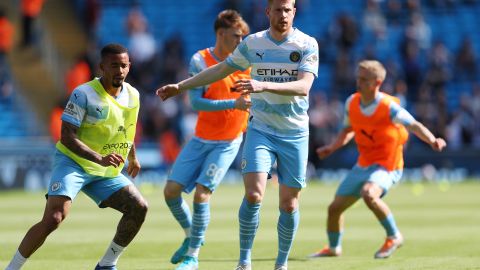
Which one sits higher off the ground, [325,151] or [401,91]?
[325,151]

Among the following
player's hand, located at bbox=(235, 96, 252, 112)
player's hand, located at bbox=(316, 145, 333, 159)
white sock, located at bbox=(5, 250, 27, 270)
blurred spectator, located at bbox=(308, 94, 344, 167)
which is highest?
player's hand, located at bbox=(235, 96, 252, 112)

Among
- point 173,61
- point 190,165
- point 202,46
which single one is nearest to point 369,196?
point 190,165

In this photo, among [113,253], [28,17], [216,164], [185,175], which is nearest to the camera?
[113,253]

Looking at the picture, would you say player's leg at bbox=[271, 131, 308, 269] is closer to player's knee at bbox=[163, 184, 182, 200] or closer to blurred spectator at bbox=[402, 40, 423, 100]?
player's knee at bbox=[163, 184, 182, 200]

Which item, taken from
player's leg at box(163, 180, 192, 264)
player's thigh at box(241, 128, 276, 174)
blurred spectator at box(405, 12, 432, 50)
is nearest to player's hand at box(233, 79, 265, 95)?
player's thigh at box(241, 128, 276, 174)

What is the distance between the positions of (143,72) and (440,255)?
808 inches

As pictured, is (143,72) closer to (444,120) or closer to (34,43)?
(34,43)

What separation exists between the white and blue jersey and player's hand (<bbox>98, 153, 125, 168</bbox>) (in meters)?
1.55

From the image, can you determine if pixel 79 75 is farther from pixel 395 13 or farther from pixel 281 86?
pixel 281 86

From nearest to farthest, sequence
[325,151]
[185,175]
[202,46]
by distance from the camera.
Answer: [185,175] < [325,151] < [202,46]

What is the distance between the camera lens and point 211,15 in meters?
35.9

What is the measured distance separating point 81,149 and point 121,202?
795mm

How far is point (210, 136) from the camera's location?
1200cm

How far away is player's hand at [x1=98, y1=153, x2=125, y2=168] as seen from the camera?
923 centimetres
